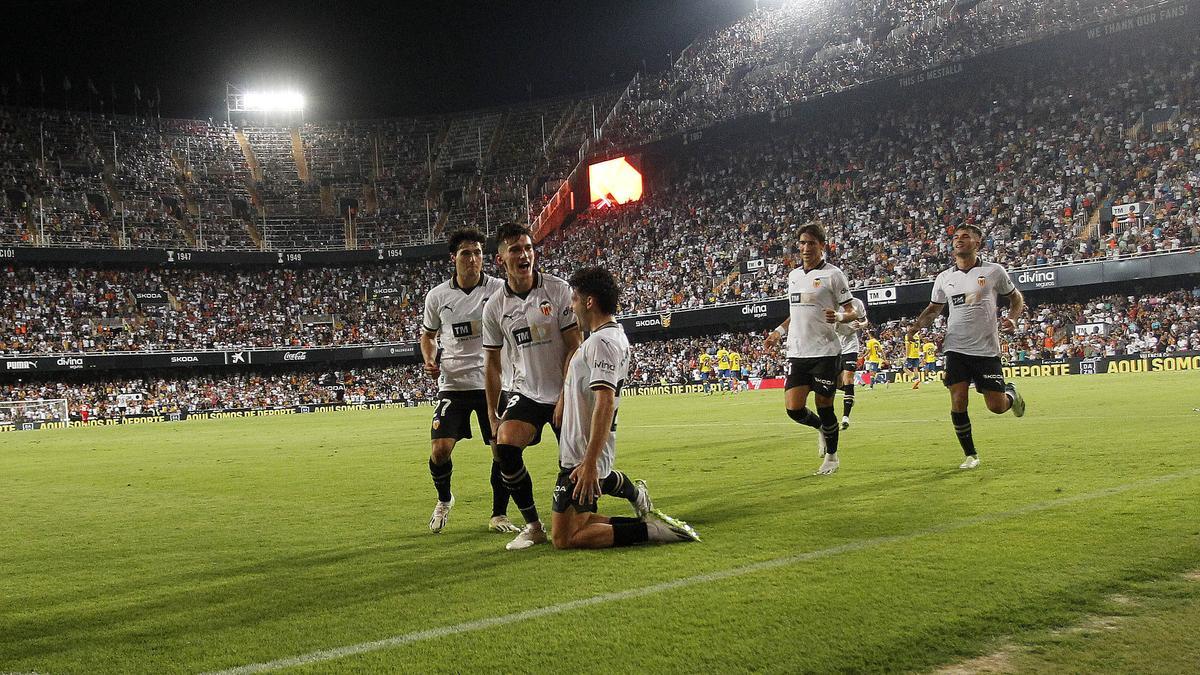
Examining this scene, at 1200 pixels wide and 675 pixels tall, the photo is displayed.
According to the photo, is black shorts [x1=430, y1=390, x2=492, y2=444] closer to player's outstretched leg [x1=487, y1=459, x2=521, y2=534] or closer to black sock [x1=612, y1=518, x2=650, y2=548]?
player's outstretched leg [x1=487, y1=459, x2=521, y2=534]

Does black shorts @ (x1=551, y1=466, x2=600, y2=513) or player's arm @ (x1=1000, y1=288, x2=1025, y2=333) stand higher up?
player's arm @ (x1=1000, y1=288, x2=1025, y2=333)

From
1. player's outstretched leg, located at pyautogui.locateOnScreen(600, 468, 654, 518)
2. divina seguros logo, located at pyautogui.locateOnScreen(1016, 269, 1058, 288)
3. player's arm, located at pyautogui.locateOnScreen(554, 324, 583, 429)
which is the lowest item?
player's outstretched leg, located at pyautogui.locateOnScreen(600, 468, 654, 518)

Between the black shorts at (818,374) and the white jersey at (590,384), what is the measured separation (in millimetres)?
4970

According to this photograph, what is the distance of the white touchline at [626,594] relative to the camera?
4.16 m

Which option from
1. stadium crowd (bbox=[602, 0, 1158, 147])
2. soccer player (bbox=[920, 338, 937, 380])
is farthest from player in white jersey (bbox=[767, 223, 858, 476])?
stadium crowd (bbox=[602, 0, 1158, 147])

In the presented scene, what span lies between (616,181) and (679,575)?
2158 inches

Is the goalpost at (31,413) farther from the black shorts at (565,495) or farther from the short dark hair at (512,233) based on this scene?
the black shorts at (565,495)

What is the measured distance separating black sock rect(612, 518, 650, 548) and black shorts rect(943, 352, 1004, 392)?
216 inches

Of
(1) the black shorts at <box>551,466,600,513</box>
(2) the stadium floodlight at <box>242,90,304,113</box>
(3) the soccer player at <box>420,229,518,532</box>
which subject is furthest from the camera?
(2) the stadium floodlight at <box>242,90,304,113</box>

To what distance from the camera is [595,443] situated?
613cm

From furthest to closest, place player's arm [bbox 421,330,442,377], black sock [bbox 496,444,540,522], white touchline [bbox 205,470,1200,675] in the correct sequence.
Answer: player's arm [bbox 421,330,442,377], black sock [bbox 496,444,540,522], white touchline [bbox 205,470,1200,675]

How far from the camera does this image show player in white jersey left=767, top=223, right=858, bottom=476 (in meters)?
11.0

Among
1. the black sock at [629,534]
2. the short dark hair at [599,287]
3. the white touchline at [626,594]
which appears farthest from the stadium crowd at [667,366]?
the short dark hair at [599,287]

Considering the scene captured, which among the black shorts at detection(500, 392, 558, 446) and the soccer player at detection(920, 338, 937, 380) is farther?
the soccer player at detection(920, 338, 937, 380)
